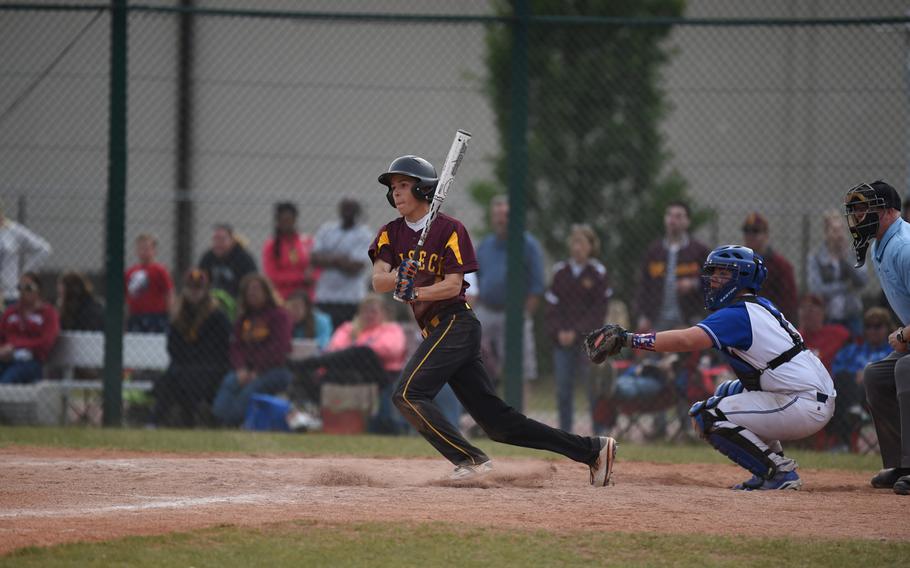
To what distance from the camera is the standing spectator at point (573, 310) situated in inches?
419

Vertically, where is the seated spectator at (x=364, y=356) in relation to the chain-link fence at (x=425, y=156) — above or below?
below

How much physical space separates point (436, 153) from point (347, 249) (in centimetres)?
232

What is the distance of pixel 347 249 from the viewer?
11.6m

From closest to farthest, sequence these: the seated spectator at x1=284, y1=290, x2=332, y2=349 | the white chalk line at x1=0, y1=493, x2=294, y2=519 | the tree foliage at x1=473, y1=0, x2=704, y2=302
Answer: the white chalk line at x1=0, y1=493, x2=294, y2=519, the seated spectator at x1=284, y1=290, x2=332, y2=349, the tree foliage at x1=473, y1=0, x2=704, y2=302

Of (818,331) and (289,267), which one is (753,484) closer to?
(818,331)

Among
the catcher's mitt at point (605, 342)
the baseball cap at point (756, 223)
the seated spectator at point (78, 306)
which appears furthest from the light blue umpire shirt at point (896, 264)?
the seated spectator at point (78, 306)

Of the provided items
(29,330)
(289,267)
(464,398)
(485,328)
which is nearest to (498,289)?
(485,328)

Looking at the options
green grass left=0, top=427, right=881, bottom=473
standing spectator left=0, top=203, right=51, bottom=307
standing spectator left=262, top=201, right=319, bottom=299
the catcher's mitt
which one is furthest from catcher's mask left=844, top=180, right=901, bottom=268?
standing spectator left=0, top=203, right=51, bottom=307

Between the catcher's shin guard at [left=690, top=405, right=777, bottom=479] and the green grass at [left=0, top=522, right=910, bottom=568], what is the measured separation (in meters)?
1.47

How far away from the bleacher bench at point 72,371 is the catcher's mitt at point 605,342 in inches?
207

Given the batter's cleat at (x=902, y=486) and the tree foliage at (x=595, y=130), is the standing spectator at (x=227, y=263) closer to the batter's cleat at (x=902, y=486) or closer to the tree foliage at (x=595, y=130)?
the tree foliage at (x=595, y=130)

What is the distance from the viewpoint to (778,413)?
6.43 metres

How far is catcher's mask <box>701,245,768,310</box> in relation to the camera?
21.4 feet

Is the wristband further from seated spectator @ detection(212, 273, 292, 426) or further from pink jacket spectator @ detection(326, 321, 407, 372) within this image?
seated spectator @ detection(212, 273, 292, 426)
